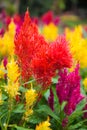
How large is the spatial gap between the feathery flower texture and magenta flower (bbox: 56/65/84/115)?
0.07m

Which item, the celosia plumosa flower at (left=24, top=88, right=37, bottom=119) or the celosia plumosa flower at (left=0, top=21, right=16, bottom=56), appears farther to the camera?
the celosia plumosa flower at (left=0, top=21, right=16, bottom=56)

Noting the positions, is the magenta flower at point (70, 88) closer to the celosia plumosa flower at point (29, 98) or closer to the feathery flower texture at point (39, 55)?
the feathery flower texture at point (39, 55)

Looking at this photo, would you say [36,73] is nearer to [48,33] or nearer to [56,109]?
[56,109]

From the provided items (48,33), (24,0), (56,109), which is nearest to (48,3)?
(24,0)

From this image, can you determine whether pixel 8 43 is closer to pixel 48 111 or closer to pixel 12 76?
pixel 48 111

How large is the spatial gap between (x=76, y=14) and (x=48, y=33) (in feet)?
81.8

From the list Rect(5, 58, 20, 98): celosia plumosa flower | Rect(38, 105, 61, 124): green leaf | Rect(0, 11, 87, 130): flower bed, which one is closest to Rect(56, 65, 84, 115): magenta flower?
Rect(0, 11, 87, 130): flower bed

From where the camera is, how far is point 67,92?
92.9 inches

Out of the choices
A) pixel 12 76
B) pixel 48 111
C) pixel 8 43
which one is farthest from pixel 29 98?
pixel 8 43

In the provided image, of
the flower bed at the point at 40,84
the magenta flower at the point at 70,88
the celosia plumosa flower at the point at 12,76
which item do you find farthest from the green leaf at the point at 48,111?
the celosia plumosa flower at the point at 12,76

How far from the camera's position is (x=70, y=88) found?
7.70ft

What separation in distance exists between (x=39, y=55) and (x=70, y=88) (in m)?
0.26

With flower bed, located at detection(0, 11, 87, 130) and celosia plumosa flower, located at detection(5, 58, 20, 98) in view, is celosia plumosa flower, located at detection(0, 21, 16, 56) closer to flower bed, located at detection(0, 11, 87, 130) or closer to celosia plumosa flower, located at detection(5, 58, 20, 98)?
flower bed, located at detection(0, 11, 87, 130)

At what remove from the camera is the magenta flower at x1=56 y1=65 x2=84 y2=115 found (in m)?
2.33
